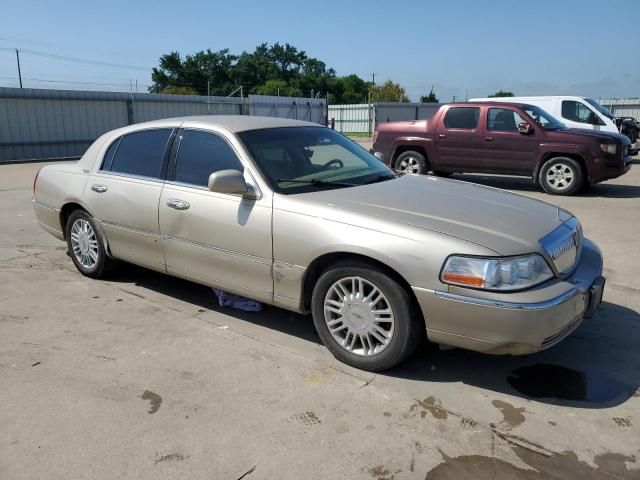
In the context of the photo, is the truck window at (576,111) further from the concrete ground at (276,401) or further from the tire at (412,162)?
the concrete ground at (276,401)

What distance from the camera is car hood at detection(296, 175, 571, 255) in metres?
3.15

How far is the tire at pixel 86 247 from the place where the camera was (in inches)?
200

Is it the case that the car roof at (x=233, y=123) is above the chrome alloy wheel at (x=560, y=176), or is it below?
above

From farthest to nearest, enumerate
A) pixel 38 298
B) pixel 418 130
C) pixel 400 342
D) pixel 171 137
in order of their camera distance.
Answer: pixel 418 130 → pixel 38 298 → pixel 171 137 → pixel 400 342

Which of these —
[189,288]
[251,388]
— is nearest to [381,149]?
[189,288]

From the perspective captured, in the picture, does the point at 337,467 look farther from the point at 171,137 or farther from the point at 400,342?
the point at 171,137

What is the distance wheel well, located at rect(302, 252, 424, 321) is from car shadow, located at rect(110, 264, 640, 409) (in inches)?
19.0

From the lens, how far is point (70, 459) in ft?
8.59

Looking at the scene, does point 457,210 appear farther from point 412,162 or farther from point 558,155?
point 412,162

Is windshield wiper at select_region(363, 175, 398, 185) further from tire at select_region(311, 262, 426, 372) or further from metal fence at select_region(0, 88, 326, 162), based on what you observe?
metal fence at select_region(0, 88, 326, 162)

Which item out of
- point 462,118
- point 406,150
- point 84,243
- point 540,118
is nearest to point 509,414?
point 84,243

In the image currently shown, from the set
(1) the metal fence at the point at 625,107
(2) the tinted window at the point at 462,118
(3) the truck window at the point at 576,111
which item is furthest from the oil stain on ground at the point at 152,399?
(1) the metal fence at the point at 625,107

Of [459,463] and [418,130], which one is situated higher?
[418,130]

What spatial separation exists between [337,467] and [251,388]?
0.89m
